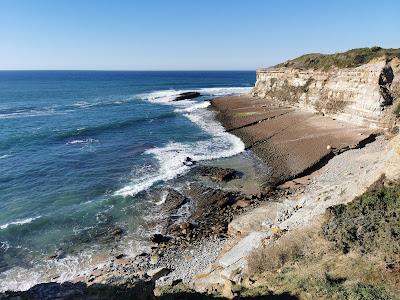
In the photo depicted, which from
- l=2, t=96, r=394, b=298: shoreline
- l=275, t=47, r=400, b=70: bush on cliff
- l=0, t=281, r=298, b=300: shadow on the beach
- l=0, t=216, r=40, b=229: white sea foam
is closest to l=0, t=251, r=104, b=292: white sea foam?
l=2, t=96, r=394, b=298: shoreline

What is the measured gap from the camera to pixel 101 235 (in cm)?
2444

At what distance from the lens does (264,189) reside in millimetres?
30203

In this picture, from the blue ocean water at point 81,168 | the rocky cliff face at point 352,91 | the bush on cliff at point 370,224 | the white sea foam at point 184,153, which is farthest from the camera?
the rocky cliff face at point 352,91

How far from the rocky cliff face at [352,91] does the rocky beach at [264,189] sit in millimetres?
Result: 156

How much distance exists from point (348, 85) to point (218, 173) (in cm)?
2606

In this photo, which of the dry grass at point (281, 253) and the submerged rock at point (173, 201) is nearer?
the dry grass at point (281, 253)

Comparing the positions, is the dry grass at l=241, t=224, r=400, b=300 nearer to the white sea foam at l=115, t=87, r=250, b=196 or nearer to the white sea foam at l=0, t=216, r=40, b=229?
the white sea foam at l=115, t=87, r=250, b=196

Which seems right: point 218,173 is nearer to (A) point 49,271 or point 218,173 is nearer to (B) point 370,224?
(A) point 49,271

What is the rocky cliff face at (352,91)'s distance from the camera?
139ft

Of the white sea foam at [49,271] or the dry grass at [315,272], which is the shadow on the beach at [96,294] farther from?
the white sea foam at [49,271]

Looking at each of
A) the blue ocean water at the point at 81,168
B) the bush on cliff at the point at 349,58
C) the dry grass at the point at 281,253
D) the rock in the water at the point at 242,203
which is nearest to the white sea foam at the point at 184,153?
the blue ocean water at the point at 81,168

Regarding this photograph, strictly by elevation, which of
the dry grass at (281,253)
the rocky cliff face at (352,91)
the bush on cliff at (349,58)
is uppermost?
the bush on cliff at (349,58)

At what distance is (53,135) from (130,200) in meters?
27.1

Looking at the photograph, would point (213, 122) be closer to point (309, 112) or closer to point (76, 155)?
point (309, 112)
